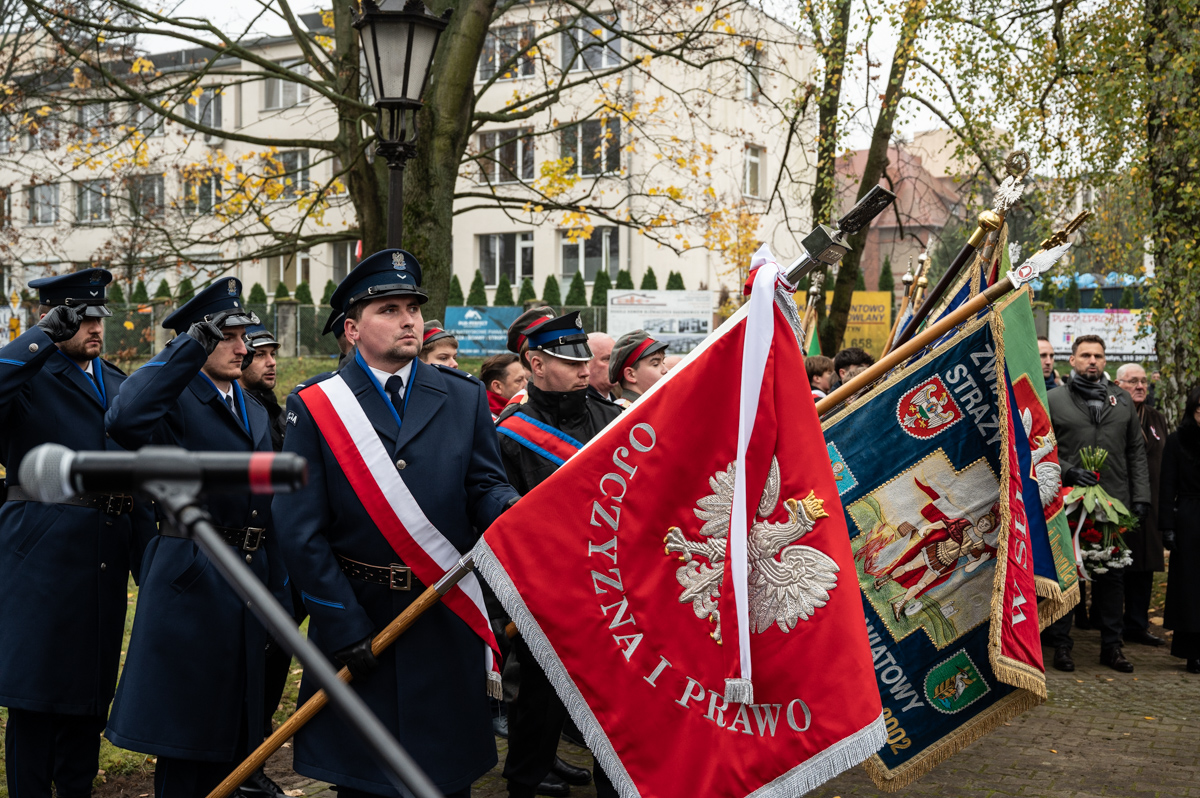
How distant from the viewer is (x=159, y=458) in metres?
1.65

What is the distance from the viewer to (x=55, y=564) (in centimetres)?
451

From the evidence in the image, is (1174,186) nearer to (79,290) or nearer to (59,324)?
(79,290)

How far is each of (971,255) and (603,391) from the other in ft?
7.55

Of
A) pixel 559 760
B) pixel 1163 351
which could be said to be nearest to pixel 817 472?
pixel 559 760

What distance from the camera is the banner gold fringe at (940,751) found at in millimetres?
4414

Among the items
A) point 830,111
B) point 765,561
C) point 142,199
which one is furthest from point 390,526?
point 142,199

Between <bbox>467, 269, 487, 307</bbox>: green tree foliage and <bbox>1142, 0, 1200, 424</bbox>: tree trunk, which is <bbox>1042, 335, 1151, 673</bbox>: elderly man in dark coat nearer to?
<bbox>1142, 0, 1200, 424</bbox>: tree trunk

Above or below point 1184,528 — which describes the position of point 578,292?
above

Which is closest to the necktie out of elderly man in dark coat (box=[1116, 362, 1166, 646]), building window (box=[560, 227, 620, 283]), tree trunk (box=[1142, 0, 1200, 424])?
elderly man in dark coat (box=[1116, 362, 1166, 646])

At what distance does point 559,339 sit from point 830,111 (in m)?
10.8

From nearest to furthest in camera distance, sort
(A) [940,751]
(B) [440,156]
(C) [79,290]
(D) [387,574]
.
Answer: (D) [387,574] → (A) [940,751] → (C) [79,290] → (B) [440,156]

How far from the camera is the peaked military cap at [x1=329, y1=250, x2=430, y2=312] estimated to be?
A: 3734mm

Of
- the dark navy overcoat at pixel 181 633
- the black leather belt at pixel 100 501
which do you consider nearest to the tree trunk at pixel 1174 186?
the dark navy overcoat at pixel 181 633

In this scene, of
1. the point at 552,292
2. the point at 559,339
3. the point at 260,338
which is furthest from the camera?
the point at 552,292
